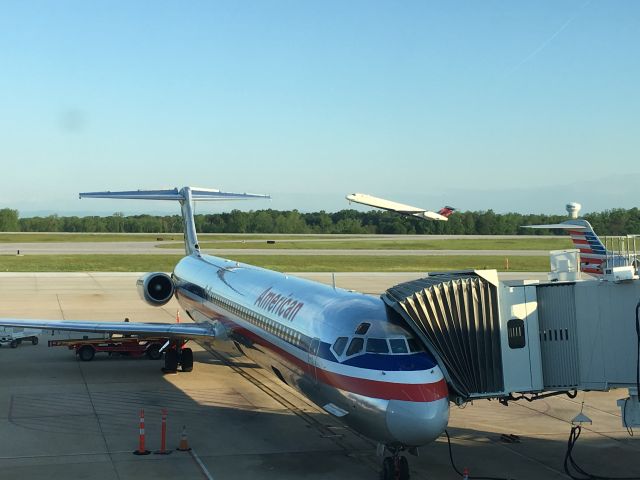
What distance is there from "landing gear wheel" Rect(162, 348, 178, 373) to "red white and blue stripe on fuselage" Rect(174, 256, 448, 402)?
4.74 feet

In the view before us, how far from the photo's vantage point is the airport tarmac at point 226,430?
13.6 meters

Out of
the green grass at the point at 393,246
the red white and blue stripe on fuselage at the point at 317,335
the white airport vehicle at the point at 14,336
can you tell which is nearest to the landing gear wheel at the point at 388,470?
the red white and blue stripe on fuselage at the point at 317,335

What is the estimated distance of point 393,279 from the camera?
51031 millimetres

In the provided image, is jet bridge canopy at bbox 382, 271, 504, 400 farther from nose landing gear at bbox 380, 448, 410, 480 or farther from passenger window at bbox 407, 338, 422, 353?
nose landing gear at bbox 380, 448, 410, 480

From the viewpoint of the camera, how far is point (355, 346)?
42.1 feet

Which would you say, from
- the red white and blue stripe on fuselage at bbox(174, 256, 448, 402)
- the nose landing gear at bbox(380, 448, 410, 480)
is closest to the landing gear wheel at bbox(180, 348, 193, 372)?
the red white and blue stripe on fuselage at bbox(174, 256, 448, 402)

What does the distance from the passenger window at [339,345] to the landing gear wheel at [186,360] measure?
33.7ft

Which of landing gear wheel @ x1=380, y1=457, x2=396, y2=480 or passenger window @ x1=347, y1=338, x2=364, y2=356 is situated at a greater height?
passenger window @ x1=347, y1=338, x2=364, y2=356

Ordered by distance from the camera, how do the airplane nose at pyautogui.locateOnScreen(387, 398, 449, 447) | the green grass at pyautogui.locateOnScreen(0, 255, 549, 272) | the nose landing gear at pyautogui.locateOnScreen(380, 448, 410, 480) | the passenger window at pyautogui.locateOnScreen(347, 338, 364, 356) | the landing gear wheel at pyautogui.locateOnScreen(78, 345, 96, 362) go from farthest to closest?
the green grass at pyautogui.locateOnScreen(0, 255, 549, 272)
the landing gear wheel at pyautogui.locateOnScreen(78, 345, 96, 362)
the passenger window at pyautogui.locateOnScreen(347, 338, 364, 356)
the nose landing gear at pyautogui.locateOnScreen(380, 448, 410, 480)
the airplane nose at pyautogui.locateOnScreen(387, 398, 449, 447)

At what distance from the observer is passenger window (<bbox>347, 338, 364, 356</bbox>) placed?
12741 millimetres

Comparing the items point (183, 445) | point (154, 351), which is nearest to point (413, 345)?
point (183, 445)

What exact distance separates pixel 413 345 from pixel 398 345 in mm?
298

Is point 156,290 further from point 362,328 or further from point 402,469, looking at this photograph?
point 402,469

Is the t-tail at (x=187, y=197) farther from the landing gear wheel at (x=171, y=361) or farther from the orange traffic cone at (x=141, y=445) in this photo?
the orange traffic cone at (x=141, y=445)
